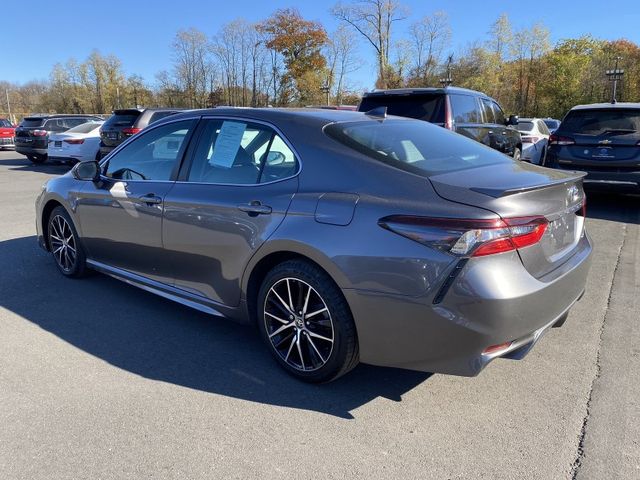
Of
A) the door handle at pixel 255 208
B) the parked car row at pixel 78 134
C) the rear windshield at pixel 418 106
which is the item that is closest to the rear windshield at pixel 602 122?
the rear windshield at pixel 418 106

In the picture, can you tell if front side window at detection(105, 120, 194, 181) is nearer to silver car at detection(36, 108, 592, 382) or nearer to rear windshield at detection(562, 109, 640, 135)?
silver car at detection(36, 108, 592, 382)

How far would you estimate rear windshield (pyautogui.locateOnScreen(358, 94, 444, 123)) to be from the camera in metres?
7.39

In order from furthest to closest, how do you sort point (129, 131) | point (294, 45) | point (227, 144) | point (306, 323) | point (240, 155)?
point (294, 45) → point (129, 131) → point (227, 144) → point (240, 155) → point (306, 323)

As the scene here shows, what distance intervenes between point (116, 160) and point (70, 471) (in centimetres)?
279

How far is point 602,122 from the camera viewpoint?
797 cm

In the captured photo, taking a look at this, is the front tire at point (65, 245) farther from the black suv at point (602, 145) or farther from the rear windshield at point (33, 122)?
the rear windshield at point (33, 122)

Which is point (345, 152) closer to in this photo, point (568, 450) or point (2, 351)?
point (568, 450)

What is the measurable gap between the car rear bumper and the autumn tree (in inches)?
2042

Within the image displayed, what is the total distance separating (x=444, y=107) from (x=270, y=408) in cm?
574

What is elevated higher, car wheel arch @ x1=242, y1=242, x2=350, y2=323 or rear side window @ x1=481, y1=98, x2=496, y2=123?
rear side window @ x1=481, y1=98, x2=496, y2=123

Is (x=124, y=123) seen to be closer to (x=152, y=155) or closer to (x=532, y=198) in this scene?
(x=152, y=155)

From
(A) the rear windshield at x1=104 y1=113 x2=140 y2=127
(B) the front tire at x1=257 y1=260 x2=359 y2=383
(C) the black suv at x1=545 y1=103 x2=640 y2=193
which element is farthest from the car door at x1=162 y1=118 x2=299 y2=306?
(A) the rear windshield at x1=104 y1=113 x2=140 y2=127

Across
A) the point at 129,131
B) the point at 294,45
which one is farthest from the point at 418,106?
the point at 294,45

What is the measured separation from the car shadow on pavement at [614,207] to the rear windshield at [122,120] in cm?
1083
